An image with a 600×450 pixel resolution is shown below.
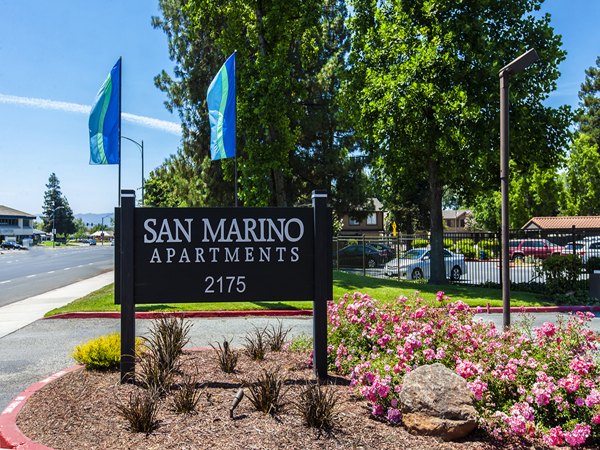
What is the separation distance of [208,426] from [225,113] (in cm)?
956

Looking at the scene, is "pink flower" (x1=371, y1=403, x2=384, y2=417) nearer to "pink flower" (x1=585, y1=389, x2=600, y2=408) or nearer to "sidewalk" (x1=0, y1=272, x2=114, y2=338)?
"pink flower" (x1=585, y1=389, x2=600, y2=408)

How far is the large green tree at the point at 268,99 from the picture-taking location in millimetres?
21406

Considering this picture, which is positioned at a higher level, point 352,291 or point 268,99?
point 268,99

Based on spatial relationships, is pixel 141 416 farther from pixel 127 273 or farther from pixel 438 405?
→ pixel 438 405

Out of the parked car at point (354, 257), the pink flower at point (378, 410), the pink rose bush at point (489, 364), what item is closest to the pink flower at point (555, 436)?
the pink rose bush at point (489, 364)

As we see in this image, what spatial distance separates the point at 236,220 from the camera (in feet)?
21.1

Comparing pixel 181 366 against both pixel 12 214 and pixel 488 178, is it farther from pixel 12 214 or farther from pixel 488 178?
pixel 12 214

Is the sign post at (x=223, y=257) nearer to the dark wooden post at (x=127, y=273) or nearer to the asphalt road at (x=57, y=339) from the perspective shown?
the dark wooden post at (x=127, y=273)

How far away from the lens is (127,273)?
20.3ft

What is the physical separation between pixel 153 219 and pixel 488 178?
15.7m

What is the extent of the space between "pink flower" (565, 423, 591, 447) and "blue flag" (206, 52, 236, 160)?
33.2 feet

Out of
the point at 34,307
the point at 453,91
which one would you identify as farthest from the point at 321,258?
the point at 453,91

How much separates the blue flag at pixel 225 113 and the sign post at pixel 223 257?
6.83 m

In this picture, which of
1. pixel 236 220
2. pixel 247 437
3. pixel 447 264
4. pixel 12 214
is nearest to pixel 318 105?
pixel 447 264
